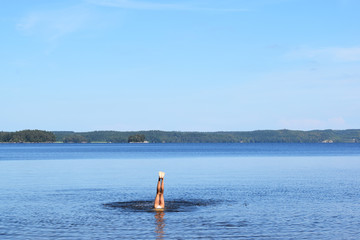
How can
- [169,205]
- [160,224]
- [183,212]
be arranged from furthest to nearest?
[169,205] → [183,212] → [160,224]

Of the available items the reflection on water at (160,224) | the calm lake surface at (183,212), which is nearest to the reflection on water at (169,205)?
the calm lake surface at (183,212)

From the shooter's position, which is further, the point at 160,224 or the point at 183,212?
the point at 183,212

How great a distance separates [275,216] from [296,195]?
13701 millimetres

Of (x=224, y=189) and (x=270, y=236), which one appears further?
(x=224, y=189)

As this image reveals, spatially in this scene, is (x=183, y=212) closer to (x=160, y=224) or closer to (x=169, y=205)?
(x=169, y=205)

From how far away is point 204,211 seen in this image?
37.0 meters

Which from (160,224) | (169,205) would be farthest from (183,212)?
(160,224)

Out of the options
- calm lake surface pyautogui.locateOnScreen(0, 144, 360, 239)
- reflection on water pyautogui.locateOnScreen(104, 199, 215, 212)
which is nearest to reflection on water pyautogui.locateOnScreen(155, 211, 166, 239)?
calm lake surface pyautogui.locateOnScreen(0, 144, 360, 239)

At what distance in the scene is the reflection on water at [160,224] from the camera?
2830 centimetres

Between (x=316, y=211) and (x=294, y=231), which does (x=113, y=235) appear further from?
(x=316, y=211)

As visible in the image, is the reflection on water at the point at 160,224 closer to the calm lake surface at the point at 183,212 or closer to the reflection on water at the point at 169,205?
the calm lake surface at the point at 183,212

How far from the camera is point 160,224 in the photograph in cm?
3138

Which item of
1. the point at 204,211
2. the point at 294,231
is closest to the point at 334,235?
the point at 294,231

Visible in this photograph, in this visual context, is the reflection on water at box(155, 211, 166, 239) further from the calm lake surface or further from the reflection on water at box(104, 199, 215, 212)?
the reflection on water at box(104, 199, 215, 212)
